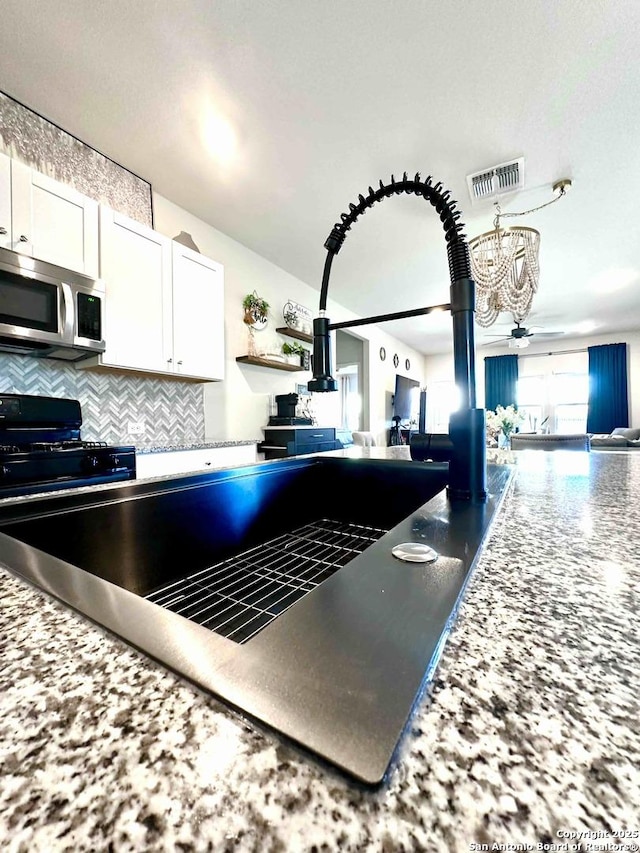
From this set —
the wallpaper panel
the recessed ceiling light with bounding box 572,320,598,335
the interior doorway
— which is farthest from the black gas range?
the recessed ceiling light with bounding box 572,320,598,335

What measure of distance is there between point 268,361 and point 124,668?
3192mm

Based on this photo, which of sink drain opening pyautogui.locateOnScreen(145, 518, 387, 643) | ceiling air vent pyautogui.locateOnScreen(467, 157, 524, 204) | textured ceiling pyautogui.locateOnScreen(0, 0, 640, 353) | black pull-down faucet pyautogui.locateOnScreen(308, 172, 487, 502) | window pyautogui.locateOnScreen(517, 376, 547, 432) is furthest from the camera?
window pyautogui.locateOnScreen(517, 376, 547, 432)

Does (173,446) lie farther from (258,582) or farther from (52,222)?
(258,582)

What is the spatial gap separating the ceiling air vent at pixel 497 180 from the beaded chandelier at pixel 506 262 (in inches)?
8.5

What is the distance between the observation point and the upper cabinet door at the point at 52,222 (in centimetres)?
168

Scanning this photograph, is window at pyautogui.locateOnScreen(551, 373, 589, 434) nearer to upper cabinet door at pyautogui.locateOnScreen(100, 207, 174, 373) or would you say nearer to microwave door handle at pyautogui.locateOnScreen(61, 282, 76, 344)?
upper cabinet door at pyautogui.locateOnScreen(100, 207, 174, 373)

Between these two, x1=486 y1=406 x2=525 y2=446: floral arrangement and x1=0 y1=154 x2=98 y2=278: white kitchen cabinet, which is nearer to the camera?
x1=0 y1=154 x2=98 y2=278: white kitchen cabinet

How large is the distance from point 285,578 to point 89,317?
1.85m

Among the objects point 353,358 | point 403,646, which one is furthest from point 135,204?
point 353,358

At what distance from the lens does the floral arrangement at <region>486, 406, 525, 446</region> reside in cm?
247

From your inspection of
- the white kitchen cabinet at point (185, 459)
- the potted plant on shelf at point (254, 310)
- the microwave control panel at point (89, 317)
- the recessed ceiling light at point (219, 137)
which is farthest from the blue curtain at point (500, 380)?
the microwave control panel at point (89, 317)

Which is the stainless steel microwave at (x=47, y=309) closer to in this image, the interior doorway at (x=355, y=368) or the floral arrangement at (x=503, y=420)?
the floral arrangement at (x=503, y=420)

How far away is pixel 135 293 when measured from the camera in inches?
84.1

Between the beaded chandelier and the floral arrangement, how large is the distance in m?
0.89
